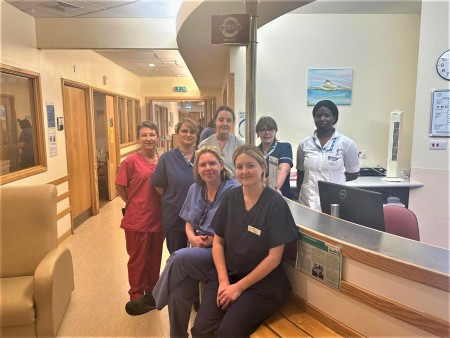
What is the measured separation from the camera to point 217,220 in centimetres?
166

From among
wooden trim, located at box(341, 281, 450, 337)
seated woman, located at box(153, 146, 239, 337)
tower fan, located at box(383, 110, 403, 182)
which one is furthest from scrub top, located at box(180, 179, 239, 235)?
tower fan, located at box(383, 110, 403, 182)

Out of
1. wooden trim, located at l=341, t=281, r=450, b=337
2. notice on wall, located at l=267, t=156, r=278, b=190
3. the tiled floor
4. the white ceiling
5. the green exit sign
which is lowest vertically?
the tiled floor

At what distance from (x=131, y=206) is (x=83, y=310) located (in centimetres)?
92

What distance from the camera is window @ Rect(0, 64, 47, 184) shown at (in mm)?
3098

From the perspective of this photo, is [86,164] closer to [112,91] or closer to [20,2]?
[112,91]

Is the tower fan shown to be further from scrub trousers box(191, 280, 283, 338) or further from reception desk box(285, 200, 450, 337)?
scrub trousers box(191, 280, 283, 338)

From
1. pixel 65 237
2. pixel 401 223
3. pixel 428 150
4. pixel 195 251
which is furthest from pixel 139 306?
pixel 428 150

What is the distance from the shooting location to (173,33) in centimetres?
370

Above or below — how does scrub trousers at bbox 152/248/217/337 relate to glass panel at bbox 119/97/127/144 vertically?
below

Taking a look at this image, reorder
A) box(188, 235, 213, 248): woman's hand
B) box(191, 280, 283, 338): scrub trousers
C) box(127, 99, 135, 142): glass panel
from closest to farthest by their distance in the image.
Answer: box(191, 280, 283, 338): scrub trousers
box(188, 235, 213, 248): woman's hand
box(127, 99, 135, 142): glass panel

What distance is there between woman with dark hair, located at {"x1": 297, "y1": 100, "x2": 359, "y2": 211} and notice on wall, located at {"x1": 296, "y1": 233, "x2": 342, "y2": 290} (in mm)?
955

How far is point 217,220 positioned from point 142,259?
1152 millimetres

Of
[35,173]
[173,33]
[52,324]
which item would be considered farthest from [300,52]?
[52,324]

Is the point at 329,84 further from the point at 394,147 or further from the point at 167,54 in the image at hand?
the point at 167,54
